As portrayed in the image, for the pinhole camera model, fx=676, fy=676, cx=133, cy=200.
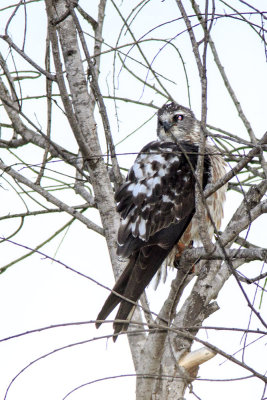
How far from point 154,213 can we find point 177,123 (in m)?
1.37

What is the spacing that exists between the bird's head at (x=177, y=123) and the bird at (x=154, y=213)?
59 centimetres

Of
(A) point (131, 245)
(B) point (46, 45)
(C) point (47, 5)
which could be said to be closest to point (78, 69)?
(B) point (46, 45)

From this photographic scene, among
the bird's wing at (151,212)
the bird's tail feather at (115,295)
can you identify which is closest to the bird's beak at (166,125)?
the bird's wing at (151,212)

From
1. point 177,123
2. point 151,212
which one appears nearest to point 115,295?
point 151,212

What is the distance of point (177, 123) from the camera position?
16.8 ft

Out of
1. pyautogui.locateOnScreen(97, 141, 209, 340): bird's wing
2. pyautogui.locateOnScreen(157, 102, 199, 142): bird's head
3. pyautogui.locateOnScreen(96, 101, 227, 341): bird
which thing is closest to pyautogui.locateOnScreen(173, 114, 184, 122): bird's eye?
pyautogui.locateOnScreen(157, 102, 199, 142): bird's head

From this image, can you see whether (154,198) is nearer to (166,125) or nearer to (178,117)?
(166,125)

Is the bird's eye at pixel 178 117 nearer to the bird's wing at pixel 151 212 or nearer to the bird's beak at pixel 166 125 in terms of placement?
the bird's beak at pixel 166 125

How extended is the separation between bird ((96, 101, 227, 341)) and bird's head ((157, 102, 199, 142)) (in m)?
0.59

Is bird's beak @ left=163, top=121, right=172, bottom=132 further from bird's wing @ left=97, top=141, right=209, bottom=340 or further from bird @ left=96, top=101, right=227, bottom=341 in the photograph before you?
bird's wing @ left=97, top=141, right=209, bottom=340

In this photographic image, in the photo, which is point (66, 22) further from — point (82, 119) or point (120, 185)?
point (120, 185)

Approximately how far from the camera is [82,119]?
371cm

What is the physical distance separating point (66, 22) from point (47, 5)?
669 millimetres

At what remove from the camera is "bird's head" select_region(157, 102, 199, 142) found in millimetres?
5055
